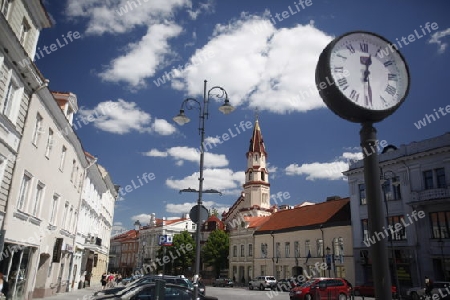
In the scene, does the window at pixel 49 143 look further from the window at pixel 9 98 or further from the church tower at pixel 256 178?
the church tower at pixel 256 178

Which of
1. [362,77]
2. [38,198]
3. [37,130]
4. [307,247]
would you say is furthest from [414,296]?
[362,77]

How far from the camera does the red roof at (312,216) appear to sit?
40781 mm

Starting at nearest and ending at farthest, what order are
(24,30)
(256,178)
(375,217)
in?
(375,217), (24,30), (256,178)

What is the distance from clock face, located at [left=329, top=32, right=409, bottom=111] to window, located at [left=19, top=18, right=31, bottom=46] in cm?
1455

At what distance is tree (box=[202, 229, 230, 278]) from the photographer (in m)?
64.9

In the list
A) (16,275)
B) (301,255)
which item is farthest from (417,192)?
(16,275)

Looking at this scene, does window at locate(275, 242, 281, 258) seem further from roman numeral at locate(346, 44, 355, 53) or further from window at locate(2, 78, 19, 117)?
roman numeral at locate(346, 44, 355, 53)

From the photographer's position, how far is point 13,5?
42.5 feet

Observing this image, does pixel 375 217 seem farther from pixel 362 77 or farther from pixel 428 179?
pixel 428 179

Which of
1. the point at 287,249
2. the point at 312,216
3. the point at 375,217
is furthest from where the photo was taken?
the point at 287,249

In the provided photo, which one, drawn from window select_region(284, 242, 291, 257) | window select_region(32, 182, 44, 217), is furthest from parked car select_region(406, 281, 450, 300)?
window select_region(32, 182, 44, 217)

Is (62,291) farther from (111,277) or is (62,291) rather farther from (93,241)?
(111,277)

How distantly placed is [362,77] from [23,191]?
15.6 metres

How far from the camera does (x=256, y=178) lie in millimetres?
76125
